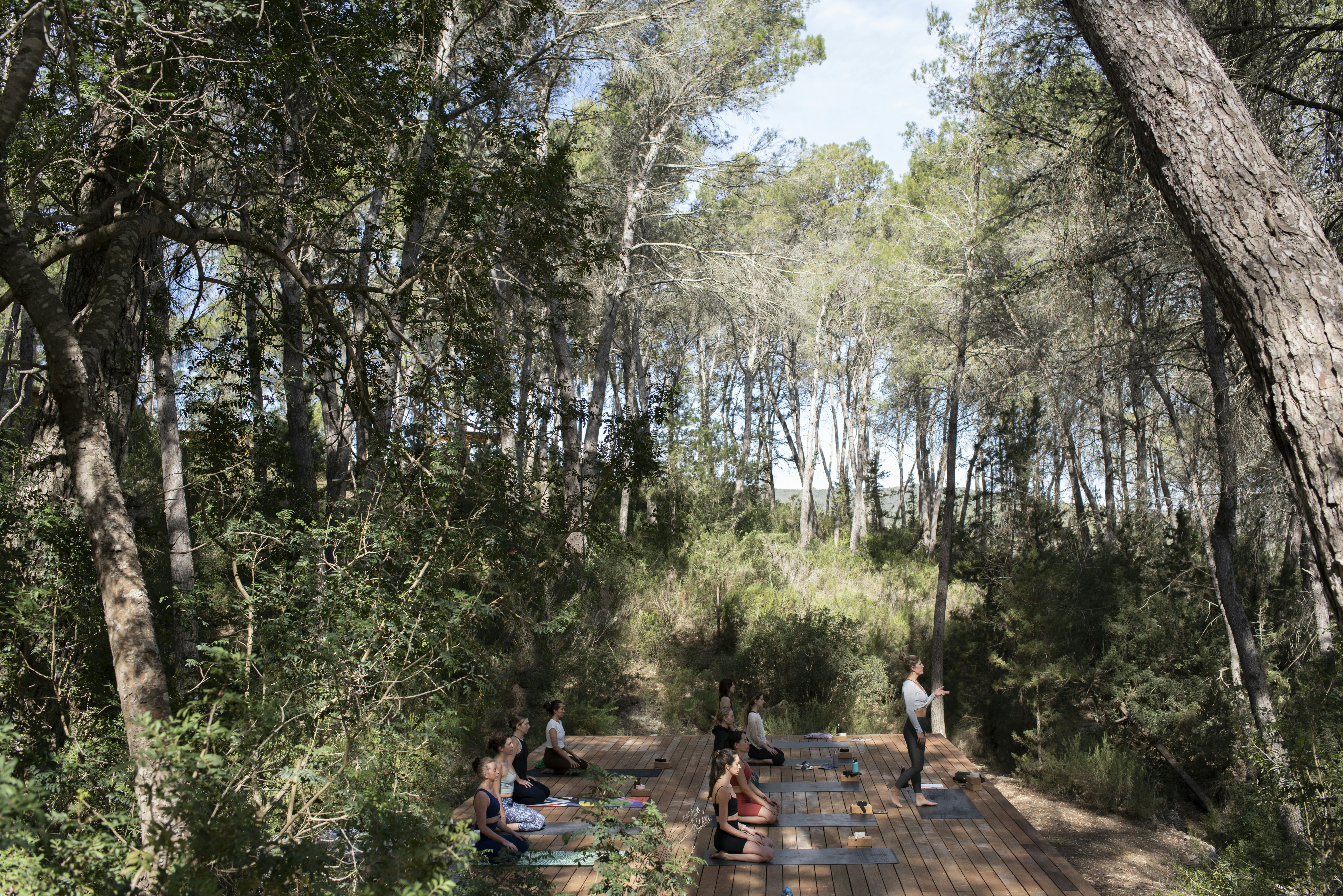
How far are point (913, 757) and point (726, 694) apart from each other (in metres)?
1.99

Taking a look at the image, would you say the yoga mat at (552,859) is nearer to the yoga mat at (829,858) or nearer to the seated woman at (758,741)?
the yoga mat at (829,858)

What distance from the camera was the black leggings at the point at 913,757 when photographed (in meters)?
7.30

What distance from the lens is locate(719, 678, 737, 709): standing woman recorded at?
8039 millimetres

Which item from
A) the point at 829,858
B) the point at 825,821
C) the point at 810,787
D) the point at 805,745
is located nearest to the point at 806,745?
the point at 805,745

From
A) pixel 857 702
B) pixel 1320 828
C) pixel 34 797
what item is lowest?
pixel 857 702

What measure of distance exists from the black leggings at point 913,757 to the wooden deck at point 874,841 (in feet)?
0.68

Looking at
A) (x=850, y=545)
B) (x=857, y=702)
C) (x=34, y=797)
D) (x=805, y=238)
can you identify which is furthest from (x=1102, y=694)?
(x=805, y=238)

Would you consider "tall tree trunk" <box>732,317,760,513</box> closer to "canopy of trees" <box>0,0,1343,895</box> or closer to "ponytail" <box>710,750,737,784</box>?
"canopy of trees" <box>0,0,1343,895</box>

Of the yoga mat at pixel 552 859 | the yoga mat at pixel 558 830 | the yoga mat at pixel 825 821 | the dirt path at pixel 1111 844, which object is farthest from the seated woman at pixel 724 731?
the dirt path at pixel 1111 844

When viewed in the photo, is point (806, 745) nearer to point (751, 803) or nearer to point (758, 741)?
point (758, 741)

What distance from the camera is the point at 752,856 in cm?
593

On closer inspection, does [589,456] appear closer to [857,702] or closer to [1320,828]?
[857,702]

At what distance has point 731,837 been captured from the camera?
6012 millimetres

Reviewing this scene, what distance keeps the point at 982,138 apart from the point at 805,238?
11.3m
